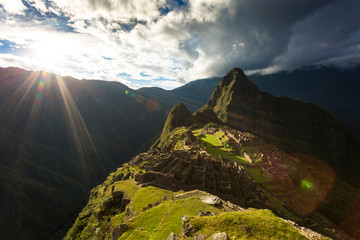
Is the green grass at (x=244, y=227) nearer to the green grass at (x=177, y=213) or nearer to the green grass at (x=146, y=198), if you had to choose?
the green grass at (x=177, y=213)

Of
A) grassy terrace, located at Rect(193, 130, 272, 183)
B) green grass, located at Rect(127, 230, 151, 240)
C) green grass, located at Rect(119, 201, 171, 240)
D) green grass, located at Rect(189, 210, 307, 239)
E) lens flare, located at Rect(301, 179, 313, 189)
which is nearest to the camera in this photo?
green grass, located at Rect(189, 210, 307, 239)

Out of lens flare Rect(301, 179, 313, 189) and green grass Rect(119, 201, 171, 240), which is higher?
green grass Rect(119, 201, 171, 240)

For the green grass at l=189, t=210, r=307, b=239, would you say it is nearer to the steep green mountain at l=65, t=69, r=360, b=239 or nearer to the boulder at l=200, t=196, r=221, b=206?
the steep green mountain at l=65, t=69, r=360, b=239

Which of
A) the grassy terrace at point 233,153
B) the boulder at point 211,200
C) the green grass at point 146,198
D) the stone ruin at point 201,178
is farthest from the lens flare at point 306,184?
the green grass at point 146,198

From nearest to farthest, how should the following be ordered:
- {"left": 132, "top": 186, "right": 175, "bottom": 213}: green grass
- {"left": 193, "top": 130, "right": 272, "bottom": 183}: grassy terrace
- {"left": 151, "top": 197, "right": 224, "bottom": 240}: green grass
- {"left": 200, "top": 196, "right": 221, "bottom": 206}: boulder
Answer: {"left": 151, "top": 197, "right": 224, "bottom": 240}: green grass
{"left": 200, "top": 196, "right": 221, "bottom": 206}: boulder
{"left": 132, "top": 186, "right": 175, "bottom": 213}: green grass
{"left": 193, "top": 130, "right": 272, "bottom": 183}: grassy terrace

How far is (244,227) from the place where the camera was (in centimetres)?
965

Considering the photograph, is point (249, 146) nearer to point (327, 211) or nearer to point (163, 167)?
point (327, 211)

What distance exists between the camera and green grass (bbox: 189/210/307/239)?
30.1 ft

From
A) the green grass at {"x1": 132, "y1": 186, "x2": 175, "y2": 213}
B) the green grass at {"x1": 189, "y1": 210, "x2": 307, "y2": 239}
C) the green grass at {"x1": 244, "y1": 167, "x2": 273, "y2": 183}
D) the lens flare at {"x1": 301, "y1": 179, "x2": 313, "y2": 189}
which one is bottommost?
the lens flare at {"x1": 301, "y1": 179, "x2": 313, "y2": 189}

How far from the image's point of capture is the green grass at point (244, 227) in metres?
9.19

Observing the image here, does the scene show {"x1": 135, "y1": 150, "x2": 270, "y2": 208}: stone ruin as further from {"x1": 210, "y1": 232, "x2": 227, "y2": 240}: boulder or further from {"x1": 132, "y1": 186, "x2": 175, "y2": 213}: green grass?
{"x1": 210, "y1": 232, "x2": 227, "y2": 240}: boulder

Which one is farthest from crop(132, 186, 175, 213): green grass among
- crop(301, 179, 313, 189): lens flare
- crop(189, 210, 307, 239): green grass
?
crop(301, 179, 313, 189): lens flare

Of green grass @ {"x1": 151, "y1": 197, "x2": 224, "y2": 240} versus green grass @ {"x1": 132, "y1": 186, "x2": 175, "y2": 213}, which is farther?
green grass @ {"x1": 132, "y1": 186, "x2": 175, "y2": 213}

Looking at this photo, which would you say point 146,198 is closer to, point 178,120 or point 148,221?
point 148,221
